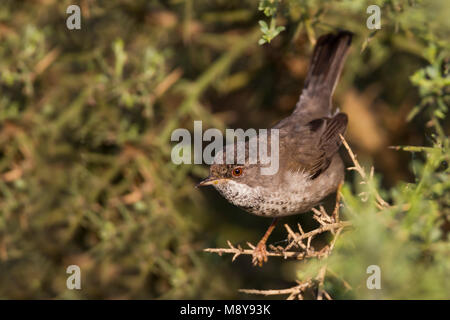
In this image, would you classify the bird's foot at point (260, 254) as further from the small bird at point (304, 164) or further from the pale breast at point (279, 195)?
the pale breast at point (279, 195)

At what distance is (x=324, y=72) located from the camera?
174 inches

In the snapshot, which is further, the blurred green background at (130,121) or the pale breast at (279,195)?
the blurred green background at (130,121)

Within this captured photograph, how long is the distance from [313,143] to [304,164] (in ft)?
0.93

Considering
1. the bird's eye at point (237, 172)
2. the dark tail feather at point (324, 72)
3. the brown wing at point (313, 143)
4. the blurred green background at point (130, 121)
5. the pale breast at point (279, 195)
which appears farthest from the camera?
the blurred green background at point (130, 121)

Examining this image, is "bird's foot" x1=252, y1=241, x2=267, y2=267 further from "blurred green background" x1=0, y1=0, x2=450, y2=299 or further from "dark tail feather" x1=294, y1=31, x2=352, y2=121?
"dark tail feather" x1=294, y1=31, x2=352, y2=121

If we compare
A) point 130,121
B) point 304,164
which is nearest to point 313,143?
point 304,164

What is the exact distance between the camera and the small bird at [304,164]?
3625mm

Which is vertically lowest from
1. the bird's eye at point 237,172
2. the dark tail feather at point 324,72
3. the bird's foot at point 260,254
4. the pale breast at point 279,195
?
the bird's foot at point 260,254

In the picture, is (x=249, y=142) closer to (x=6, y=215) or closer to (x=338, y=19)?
(x=338, y=19)

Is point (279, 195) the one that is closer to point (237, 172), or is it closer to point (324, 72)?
point (237, 172)

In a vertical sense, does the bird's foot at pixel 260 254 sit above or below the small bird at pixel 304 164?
below

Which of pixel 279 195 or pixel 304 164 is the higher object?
pixel 304 164

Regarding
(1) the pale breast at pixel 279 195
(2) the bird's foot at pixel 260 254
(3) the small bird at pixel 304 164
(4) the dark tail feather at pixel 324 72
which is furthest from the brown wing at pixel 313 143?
(2) the bird's foot at pixel 260 254

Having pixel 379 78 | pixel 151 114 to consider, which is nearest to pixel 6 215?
pixel 151 114
